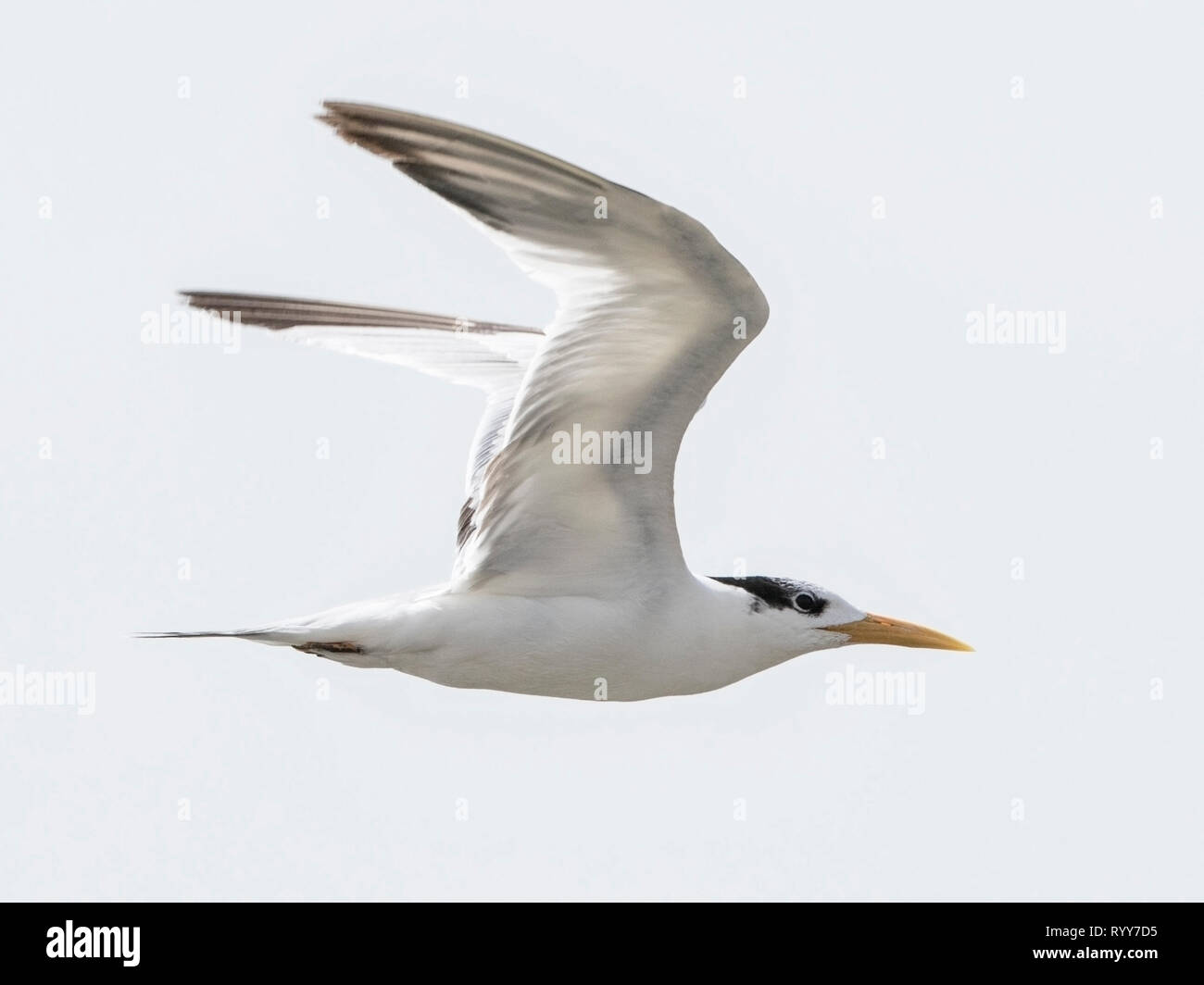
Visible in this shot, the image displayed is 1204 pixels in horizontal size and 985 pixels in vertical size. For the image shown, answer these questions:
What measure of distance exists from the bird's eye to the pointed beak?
100mm

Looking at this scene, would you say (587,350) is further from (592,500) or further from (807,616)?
(807,616)

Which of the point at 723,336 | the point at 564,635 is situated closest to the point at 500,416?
the point at 564,635

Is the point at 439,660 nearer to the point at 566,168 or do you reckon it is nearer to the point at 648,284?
the point at 648,284

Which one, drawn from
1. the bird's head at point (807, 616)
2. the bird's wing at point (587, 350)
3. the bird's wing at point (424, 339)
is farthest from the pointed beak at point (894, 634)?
the bird's wing at point (424, 339)

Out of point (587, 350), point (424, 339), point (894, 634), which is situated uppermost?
point (424, 339)

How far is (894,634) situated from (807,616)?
0.53 m

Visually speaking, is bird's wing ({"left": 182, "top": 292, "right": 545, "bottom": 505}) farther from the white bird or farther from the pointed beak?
the pointed beak

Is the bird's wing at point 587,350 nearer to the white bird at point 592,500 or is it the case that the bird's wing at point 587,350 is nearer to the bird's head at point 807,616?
the white bird at point 592,500

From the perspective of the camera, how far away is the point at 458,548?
24.6 ft

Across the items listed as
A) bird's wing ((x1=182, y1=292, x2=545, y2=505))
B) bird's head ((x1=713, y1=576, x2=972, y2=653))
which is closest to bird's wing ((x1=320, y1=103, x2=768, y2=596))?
bird's head ((x1=713, y1=576, x2=972, y2=653))

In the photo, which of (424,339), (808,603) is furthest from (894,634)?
(424,339)

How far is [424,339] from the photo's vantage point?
8195mm

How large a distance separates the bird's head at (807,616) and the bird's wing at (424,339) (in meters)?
1.36

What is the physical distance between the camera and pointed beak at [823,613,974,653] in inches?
292
